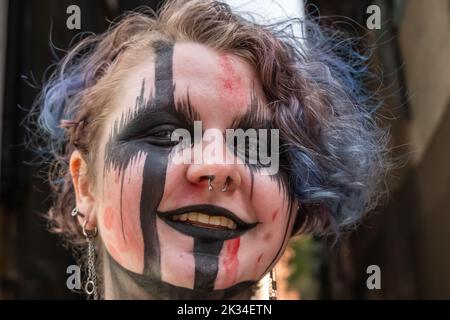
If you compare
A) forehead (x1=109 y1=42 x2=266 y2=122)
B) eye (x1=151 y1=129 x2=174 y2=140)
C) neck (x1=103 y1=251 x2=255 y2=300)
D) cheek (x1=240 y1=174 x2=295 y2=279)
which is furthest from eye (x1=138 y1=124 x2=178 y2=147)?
neck (x1=103 y1=251 x2=255 y2=300)

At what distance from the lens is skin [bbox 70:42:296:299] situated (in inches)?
80.0

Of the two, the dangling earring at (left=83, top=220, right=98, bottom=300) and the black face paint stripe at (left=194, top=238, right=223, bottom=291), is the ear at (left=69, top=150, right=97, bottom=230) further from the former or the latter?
the black face paint stripe at (left=194, top=238, right=223, bottom=291)

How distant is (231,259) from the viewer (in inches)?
81.9

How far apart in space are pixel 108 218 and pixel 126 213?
85 millimetres

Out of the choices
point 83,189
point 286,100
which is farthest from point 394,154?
point 83,189

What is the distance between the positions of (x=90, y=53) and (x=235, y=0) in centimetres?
60

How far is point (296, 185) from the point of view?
2184 millimetres

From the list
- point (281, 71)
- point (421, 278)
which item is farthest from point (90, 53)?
point (421, 278)

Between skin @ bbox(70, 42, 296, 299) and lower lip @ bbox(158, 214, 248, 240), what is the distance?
1 centimetres

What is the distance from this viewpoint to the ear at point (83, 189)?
7.13ft

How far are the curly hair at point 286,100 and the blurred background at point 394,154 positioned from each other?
10 cm

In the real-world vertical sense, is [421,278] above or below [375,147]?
below
